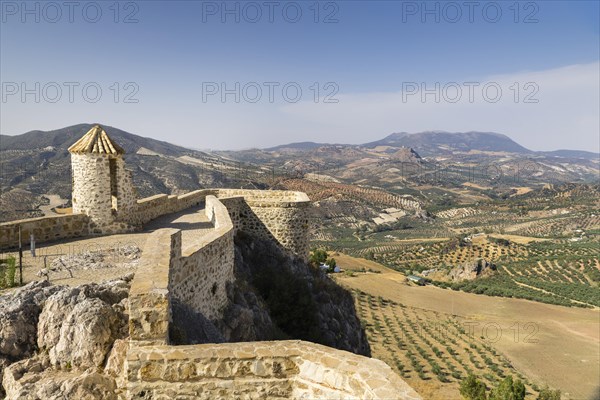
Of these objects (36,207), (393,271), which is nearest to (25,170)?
(36,207)

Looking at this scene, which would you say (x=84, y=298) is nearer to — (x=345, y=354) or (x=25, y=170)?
(x=345, y=354)

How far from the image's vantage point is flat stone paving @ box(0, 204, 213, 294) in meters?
7.13

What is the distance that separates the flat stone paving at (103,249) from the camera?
713 centimetres

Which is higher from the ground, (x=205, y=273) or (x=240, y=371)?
(x=205, y=273)

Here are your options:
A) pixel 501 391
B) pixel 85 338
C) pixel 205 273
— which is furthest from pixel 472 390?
pixel 85 338

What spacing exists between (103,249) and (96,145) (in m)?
3.23

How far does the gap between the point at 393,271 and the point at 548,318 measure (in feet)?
61.7

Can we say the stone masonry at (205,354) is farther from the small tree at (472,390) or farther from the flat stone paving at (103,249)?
the small tree at (472,390)

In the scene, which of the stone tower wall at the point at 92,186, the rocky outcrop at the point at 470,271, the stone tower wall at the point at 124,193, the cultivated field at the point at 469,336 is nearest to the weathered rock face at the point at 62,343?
the stone tower wall at the point at 92,186

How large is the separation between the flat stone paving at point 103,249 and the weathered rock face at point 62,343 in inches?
53.4

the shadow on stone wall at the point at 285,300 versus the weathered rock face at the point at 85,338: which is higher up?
the weathered rock face at the point at 85,338

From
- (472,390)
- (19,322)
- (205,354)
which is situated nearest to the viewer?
(205,354)

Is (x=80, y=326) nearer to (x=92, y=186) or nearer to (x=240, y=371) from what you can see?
(x=240, y=371)

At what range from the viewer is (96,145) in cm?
1084
